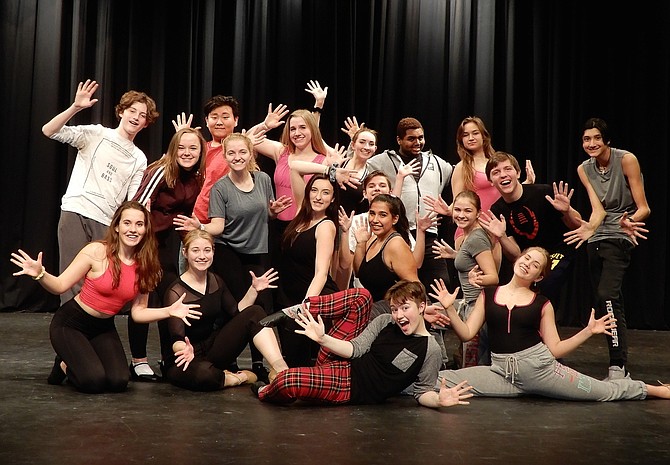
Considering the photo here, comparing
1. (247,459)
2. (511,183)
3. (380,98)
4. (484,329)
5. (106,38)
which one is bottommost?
(247,459)

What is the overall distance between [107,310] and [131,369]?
490 millimetres

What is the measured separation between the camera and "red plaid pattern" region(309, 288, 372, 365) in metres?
3.95

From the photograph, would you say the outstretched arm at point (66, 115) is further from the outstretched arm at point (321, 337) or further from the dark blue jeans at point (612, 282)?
the dark blue jeans at point (612, 282)

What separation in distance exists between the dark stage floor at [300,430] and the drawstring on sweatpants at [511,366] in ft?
0.42

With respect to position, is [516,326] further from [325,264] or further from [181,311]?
[181,311]

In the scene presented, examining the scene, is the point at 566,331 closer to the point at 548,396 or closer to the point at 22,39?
the point at 548,396

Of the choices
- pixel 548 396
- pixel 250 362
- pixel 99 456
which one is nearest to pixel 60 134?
pixel 250 362

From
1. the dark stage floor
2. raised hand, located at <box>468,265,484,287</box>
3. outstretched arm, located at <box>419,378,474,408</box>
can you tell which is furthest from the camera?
raised hand, located at <box>468,265,484,287</box>

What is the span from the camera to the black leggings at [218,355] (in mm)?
4012

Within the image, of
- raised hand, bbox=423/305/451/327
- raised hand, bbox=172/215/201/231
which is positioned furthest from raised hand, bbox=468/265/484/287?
raised hand, bbox=172/215/201/231

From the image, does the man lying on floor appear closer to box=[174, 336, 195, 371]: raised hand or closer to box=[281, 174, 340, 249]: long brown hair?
box=[174, 336, 195, 371]: raised hand

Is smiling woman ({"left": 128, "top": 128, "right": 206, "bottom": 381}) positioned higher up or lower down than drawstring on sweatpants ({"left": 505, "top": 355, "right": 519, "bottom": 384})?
higher up

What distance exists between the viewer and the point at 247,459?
2809mm

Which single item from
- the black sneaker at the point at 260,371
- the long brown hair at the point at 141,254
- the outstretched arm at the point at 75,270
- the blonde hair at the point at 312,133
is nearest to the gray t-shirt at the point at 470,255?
the blonde hair at the point at 312,133
